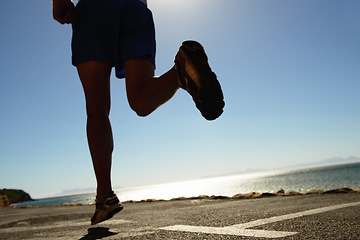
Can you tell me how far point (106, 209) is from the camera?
6.07 ft

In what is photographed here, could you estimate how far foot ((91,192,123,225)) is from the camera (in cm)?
185

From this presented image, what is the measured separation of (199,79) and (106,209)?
3.48 feet

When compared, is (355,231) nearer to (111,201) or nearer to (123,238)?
(123,238)

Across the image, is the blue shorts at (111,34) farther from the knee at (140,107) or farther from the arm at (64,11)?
the knee at (140,107)

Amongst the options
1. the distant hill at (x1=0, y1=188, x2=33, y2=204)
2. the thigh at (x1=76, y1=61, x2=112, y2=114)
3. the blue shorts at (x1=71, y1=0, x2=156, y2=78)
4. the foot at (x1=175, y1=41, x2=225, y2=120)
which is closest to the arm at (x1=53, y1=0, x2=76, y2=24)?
the blue shorts at (x1=71, y1=0, x2=156, y2=78)

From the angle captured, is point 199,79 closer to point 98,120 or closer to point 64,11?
point 98,120

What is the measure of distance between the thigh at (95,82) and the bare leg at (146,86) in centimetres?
20

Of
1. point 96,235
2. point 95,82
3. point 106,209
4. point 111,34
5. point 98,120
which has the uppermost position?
point 111,34

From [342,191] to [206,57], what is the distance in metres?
3.52

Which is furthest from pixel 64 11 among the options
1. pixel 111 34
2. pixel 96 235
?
pixel 96 235

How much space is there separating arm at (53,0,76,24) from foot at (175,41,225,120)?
3.11 feet

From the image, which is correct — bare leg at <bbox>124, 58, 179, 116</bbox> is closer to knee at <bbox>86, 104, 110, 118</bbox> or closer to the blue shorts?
the blue shorts

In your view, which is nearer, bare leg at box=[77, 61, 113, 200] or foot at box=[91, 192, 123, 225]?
foot at box=[91, 192, 123, 225]

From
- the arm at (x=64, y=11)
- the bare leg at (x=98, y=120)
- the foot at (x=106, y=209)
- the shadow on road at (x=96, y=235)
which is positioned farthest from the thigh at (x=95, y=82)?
the shadow on road at (x=96, y=235)
